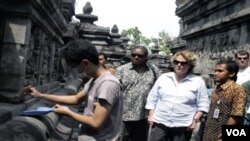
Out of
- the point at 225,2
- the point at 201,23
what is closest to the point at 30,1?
the point at 225,2

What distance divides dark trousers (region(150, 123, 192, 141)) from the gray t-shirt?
175 cm

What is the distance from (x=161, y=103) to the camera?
4.62 metres

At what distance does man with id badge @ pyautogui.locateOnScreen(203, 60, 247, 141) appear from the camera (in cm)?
→ 395

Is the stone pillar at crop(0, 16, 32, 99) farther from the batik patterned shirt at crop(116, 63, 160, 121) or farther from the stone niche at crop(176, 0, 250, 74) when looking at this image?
the stone niche at crop(176, 0, 250, 74)

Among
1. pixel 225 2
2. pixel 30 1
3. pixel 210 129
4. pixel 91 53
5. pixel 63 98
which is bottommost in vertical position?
pixel 210 129

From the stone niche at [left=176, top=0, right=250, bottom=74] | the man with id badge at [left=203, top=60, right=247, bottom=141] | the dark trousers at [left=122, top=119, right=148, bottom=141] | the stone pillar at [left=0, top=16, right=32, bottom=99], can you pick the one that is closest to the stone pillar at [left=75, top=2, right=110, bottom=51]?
the stone niche at [left=176, top=0, right=250, bottom=74]

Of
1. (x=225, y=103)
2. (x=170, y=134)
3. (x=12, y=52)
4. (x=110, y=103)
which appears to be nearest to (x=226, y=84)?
(x=225, y=103)

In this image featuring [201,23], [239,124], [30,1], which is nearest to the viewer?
[239,124]

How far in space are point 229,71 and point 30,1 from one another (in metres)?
2.56

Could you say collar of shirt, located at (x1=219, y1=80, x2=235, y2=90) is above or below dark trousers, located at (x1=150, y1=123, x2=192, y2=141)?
above

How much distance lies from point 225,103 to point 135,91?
1448mm

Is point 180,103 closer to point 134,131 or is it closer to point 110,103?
point 134,131

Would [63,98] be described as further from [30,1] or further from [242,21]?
[242,21]

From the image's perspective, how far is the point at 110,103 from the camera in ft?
8.84
